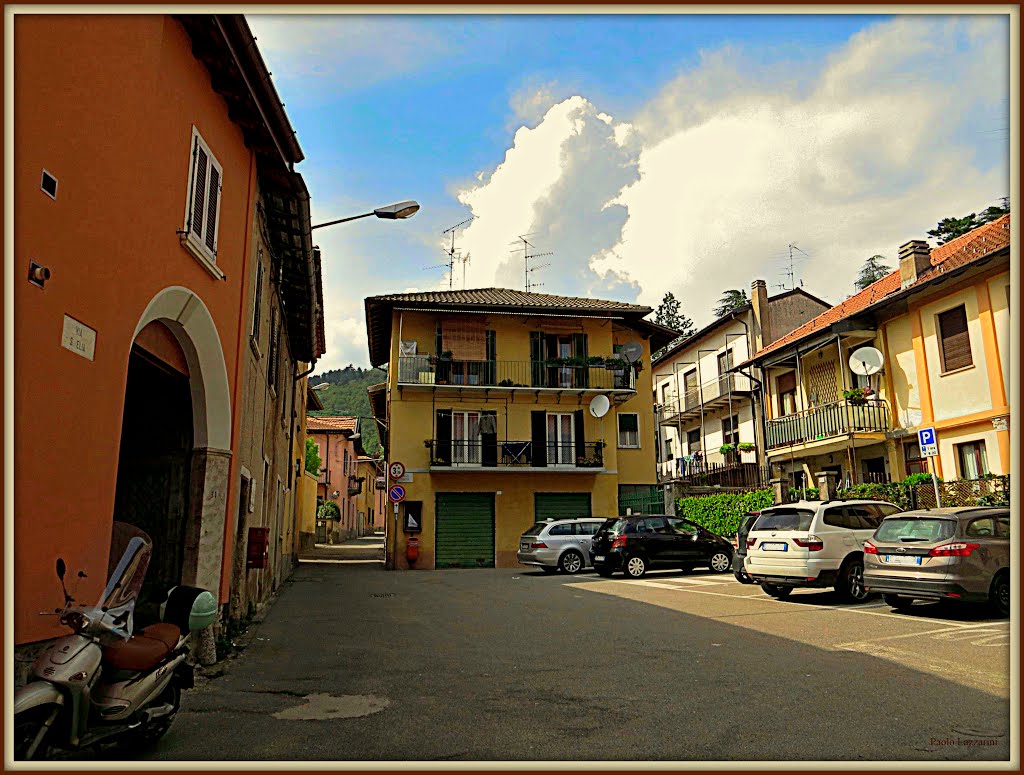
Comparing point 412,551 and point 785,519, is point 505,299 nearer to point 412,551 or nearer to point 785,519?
point 412,551

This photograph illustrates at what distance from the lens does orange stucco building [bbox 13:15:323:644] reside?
4.70 m

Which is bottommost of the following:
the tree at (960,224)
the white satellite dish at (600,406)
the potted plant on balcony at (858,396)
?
the potted plant on balcony at (858,396)

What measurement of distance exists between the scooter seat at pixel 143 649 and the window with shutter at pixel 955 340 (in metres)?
20.4

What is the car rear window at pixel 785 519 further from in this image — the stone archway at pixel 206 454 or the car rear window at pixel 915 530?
the stone archway at pixel 206 454

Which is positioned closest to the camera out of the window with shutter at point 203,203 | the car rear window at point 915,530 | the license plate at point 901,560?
the window with shutter at point 203,203

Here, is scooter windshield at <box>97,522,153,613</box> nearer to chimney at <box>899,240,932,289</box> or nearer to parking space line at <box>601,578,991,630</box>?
parking space line at <box>601,578,991,630</box>

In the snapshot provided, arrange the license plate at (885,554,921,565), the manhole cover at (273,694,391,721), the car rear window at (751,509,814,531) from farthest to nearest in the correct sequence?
the car rear window at (751,509,814,531) < the license plate at (885,554,921,565) < the manhole cover at (273,694,391,721)

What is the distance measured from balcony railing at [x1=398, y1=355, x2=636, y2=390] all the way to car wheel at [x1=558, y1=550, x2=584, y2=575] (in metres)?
8.55

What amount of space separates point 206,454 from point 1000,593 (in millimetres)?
10774

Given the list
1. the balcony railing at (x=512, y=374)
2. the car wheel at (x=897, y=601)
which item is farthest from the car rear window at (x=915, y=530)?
the balcony railing at (x=512, y=374)

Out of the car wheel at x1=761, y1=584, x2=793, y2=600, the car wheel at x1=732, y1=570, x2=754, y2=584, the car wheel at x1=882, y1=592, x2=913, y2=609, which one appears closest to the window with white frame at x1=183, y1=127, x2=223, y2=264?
the car wheel at x1=882, y1=592, x2=913, y2=609

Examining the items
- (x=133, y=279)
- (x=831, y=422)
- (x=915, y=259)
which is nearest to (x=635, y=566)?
(x=831, y=422)

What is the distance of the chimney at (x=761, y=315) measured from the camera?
3338cm

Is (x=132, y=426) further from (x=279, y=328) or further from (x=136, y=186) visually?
(x=279, y=328)
